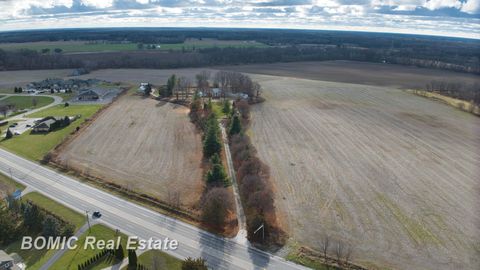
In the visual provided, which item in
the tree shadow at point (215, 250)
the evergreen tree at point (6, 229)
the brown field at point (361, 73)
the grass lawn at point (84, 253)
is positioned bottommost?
the brown field at point (361, 73)

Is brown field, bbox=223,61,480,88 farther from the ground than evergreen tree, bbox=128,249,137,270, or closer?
closer

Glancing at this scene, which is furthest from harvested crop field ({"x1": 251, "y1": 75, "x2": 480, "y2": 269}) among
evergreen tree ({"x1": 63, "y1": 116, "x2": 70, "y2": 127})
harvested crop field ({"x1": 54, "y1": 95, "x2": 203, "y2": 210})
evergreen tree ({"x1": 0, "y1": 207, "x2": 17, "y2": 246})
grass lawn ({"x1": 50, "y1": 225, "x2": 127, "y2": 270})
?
evergreen tree ({"x1": 63, "y1": 116, "x2": 70, "y2": 127})

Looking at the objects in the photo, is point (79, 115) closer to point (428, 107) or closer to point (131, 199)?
point (131, 199)

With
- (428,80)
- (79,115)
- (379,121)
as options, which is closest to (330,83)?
(428,80)

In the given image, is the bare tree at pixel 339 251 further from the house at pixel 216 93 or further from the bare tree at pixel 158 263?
the house at pixel 216 93

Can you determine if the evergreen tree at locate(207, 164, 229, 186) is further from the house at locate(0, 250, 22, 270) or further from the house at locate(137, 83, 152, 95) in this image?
the house at locate(137, 83, 152, 95)

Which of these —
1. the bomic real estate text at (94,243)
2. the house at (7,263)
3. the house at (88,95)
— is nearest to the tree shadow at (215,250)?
the bomic real estate text at (94,243)

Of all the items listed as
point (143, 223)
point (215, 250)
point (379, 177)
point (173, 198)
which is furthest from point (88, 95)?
point (379, 177)
